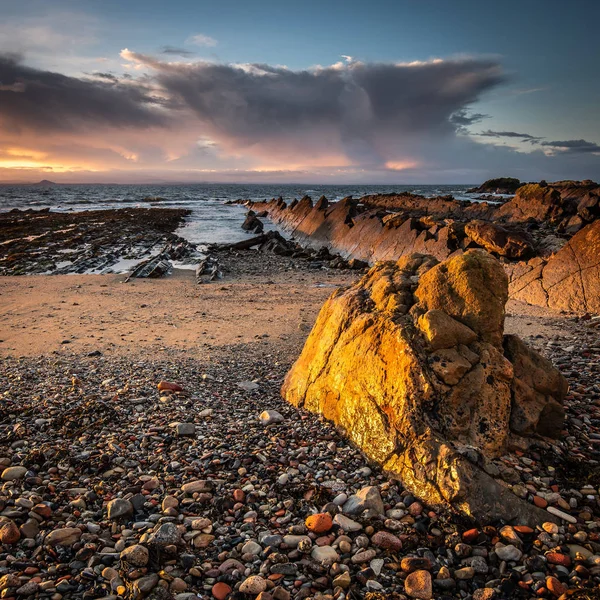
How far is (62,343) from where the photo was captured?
10094 mm

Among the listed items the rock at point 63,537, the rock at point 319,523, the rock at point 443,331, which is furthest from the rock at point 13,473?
the rock at point 443,331

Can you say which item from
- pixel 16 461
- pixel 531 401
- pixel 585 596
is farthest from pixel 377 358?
pixel 16 461

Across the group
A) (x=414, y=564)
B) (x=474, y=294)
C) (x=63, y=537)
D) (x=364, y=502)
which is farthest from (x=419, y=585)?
(x=474, y=294)

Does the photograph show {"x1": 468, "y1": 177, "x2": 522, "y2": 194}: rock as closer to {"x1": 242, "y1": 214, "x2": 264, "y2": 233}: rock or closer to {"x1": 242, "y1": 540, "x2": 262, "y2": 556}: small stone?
{"x1": 242, "y1": 214, "x2": 264, "y2": 233}: rock

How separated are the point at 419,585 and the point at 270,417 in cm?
293

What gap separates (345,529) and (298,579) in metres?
0.65

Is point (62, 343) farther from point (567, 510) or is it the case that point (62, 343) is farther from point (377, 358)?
point (567, 510)

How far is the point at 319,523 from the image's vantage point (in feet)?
12.2

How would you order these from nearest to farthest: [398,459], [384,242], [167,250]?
[398,459]
[384,242]
[167,250]

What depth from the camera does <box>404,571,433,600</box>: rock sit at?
304cm

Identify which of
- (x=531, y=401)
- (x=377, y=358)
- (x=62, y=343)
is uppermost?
(x=377, y=358)

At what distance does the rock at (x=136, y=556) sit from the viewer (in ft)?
10.8

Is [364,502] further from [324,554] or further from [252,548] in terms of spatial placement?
[252,548]

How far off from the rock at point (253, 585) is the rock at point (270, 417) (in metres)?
2.48
